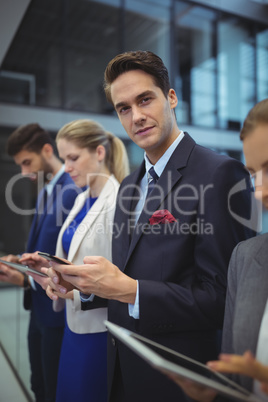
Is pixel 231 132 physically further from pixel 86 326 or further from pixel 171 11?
pixel 86 326

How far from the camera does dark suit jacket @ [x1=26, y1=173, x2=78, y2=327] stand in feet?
6.35

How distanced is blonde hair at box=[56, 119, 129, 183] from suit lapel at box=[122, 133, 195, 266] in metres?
0.69

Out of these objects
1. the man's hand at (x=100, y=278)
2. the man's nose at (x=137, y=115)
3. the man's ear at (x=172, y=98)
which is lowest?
the man's hand at (x=100, y=278)

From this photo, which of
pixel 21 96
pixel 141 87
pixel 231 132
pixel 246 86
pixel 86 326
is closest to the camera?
pixel 141 87

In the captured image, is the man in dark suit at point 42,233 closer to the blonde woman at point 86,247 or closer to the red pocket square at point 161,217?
the blonde woman at point 86,247

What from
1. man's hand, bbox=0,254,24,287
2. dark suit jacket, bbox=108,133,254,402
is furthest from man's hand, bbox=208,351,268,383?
man's hand, bbox=0,254,24,287

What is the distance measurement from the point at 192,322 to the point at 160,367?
56 cm

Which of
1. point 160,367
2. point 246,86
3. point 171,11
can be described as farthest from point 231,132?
point 160,367

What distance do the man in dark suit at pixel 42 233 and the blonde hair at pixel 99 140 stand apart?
1.08 ft

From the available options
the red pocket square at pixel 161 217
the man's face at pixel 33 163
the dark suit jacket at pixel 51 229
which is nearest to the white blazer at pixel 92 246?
the dark suit jacket at pixel 51 229

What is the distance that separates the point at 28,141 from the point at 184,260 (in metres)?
1.62

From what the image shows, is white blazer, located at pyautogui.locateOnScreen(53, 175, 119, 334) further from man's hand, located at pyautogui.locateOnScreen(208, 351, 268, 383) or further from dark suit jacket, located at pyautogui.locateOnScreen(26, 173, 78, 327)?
man's hand, located at pyautogui.locateOnScreen(208, 351, 268, 383)

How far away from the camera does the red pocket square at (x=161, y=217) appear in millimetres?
1070

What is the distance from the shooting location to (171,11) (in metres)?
3.14
